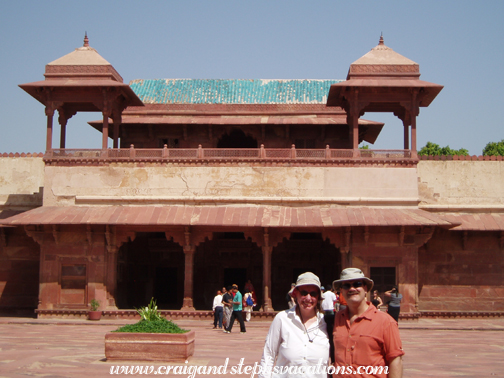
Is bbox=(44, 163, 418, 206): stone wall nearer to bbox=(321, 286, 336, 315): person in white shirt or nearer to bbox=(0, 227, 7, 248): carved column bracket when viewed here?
bbox=(0, 227, 7, 248): carved column bracket

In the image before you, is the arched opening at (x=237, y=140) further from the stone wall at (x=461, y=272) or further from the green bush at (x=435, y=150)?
the green bush at (x=435, y=150)

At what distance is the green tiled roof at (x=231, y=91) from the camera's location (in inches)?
1107

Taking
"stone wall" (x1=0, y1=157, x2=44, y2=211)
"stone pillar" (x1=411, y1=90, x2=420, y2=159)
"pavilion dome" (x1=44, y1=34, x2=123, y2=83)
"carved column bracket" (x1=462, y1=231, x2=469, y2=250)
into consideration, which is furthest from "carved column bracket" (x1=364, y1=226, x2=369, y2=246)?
"stone wall" (x1=0, y1=157, x2=44, y2=211)

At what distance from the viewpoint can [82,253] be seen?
21.3m

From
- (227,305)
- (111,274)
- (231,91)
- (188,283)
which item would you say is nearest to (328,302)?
(227,305)

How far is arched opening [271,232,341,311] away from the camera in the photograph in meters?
25.6

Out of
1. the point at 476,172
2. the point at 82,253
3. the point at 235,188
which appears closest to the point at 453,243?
the point at 476,172

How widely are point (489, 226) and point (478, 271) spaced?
1.68 m

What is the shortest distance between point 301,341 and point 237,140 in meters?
23.2

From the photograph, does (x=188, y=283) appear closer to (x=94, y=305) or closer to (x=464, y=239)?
(x=94, y=305)

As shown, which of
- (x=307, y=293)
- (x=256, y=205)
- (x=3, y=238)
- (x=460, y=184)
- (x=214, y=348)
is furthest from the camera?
(x=3, y=238)

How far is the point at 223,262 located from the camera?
25781 millimetres

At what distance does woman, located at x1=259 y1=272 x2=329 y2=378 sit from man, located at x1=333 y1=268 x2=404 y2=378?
142 millimetres

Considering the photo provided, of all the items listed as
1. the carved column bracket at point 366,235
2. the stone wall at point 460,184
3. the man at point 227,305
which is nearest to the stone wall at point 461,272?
the stone wall at point 460,184
